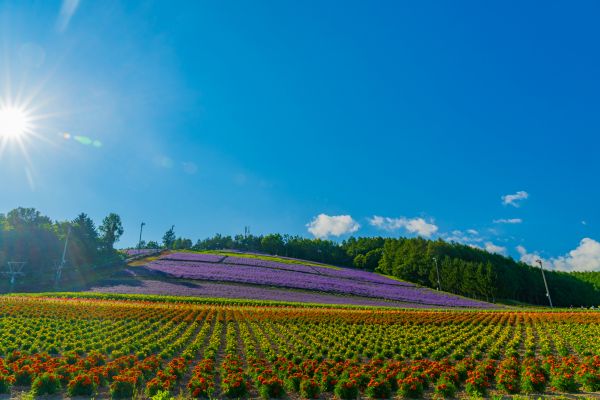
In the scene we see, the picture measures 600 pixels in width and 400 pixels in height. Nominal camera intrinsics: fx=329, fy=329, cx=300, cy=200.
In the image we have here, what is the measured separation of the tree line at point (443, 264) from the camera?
80188 mm

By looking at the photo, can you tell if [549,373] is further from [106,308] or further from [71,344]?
[106,308]

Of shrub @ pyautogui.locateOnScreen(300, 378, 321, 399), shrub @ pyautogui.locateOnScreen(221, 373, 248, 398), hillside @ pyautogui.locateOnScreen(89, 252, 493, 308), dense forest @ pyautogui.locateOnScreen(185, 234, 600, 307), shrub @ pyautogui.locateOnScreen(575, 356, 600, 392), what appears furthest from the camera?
dense forest @ pyautogui.locateOnScreen(185, 234, 600, 307)

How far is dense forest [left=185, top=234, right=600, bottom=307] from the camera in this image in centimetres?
8019

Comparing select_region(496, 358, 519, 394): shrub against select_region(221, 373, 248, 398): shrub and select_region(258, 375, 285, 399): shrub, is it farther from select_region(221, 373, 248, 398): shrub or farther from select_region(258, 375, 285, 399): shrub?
select_region(221, 373, 248, 398): shrub

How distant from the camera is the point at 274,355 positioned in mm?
14625

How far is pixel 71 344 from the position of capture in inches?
605

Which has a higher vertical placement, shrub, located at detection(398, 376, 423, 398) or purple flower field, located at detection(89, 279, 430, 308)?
shrub, located at detection(398, 376, 423, 398)

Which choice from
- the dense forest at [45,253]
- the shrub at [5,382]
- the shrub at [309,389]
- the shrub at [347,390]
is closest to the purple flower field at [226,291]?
the dense forest at [45,253]

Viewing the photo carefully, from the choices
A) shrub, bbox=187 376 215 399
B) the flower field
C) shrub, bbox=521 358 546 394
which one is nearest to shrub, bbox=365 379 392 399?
the flower field

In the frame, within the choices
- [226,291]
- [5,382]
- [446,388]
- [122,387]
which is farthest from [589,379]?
[226,291]

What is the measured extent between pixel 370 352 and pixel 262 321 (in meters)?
11.6

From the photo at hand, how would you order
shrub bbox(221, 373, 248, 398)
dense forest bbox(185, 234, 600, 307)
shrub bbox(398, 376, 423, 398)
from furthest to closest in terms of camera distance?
dense forest bbox(185, 234, 600, 307) < shrub bbox(398, 376, 423, 398) < shrub bbox(221, 373, 248, 398)

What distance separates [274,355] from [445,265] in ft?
274

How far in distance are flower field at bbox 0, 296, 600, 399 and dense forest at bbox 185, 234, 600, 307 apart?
174ft
